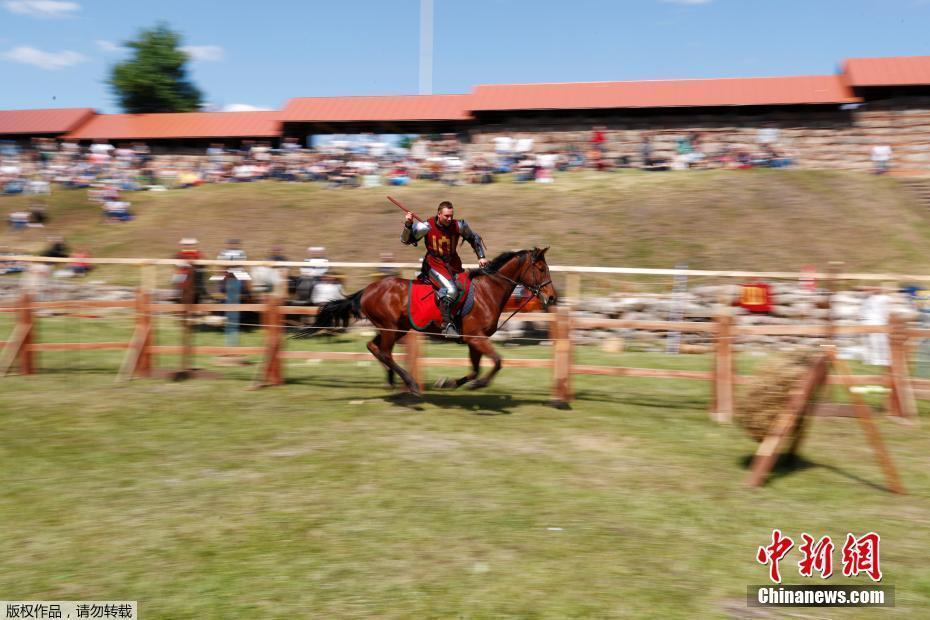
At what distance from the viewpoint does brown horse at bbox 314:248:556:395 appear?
10609mm

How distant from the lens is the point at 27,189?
32.4 metres

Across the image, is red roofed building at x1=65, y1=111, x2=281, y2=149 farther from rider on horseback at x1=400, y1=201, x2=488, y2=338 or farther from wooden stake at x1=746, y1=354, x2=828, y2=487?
wooden stake at x1=746, y1=354, x2=828, y2=487

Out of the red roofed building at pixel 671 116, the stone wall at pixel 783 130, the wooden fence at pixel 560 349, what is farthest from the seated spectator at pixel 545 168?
the wooden fence at pixel 560 349

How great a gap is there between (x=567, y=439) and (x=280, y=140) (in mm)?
31103

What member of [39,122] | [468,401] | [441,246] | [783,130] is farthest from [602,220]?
[39,122]

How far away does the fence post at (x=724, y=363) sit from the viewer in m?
9.90

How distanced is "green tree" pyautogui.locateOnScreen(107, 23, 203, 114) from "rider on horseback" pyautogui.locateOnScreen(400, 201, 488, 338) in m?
58.2

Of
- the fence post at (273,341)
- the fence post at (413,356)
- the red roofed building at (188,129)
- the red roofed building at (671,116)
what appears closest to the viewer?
the fence post at (413,356)

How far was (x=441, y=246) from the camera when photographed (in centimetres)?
1059

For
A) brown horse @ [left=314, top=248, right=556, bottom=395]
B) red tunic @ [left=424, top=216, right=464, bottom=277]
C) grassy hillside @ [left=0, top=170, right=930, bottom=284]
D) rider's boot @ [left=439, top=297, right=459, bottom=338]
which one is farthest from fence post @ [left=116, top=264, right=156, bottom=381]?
grassy hillside @ [left=0, top=170, right=930, bottom=284]

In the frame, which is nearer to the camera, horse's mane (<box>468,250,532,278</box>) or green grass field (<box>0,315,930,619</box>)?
green grass field (<box>0,315,930,619</box>)

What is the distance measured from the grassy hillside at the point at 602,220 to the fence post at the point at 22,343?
453 inches

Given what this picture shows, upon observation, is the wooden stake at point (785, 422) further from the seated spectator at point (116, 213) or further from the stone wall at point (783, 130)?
the seated spectator at point (116, 213)

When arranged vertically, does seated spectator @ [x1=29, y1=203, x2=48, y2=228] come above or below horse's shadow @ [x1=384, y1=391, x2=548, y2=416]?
above
